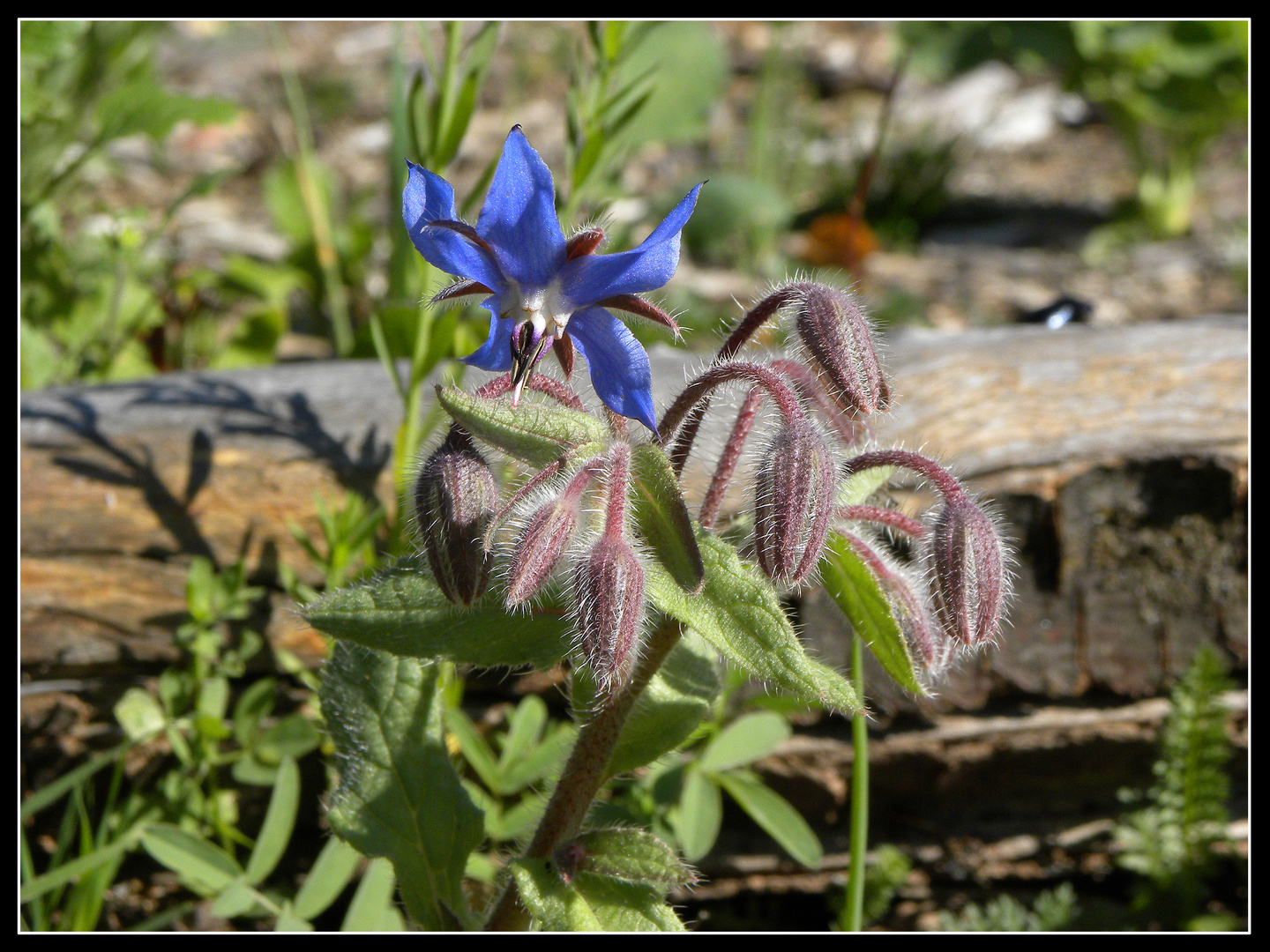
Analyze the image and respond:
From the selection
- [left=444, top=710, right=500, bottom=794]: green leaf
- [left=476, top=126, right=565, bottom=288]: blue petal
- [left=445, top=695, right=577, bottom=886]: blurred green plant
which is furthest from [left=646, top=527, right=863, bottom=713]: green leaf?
[left=444, top=710, right=500, bottom=794]: green leaf

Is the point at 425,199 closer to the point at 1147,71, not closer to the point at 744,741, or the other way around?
the point at 744,741

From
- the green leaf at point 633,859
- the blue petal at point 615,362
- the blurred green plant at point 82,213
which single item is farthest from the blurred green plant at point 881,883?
the blurred green plant at point 82,213

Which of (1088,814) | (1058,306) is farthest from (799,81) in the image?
(1088,814)

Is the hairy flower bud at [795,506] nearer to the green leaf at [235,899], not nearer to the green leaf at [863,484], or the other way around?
the green leaf at [863,484]

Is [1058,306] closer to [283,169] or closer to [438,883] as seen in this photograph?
[438,883]

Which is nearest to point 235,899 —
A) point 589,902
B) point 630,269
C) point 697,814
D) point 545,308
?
point 589,902

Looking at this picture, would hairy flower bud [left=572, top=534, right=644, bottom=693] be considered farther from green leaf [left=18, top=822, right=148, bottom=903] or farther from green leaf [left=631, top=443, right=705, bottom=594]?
green leaf [left=18, top=822, right=148, bottom=903]
